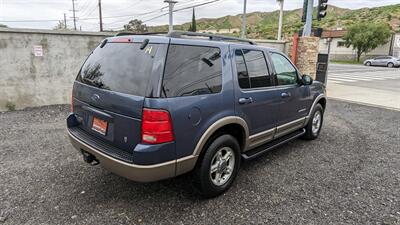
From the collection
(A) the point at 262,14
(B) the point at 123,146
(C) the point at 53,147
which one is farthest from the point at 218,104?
(A) the point at 262,14

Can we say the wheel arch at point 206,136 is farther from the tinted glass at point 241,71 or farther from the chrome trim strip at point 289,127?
the chrome trim strip at point 289,127

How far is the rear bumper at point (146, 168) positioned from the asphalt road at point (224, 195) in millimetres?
494

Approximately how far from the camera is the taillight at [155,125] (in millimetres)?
2580

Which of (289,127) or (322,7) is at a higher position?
(322,7)

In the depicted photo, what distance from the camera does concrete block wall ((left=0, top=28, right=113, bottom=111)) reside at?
696 centimetres

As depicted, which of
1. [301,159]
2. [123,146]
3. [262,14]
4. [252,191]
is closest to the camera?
[123,146]

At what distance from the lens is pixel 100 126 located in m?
3.03

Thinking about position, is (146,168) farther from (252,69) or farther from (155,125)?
(252,69)

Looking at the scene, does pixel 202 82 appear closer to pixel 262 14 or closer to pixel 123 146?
pixel 123 146

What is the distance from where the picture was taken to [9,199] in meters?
3.18

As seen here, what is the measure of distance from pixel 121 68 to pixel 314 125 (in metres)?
4.10

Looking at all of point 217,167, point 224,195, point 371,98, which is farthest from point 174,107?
point 371,98

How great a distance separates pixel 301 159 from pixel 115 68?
3.26 m

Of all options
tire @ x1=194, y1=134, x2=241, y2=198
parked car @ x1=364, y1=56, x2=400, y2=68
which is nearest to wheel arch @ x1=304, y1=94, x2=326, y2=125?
tire @ x1=194, y1=134, x2=241, y2=198
